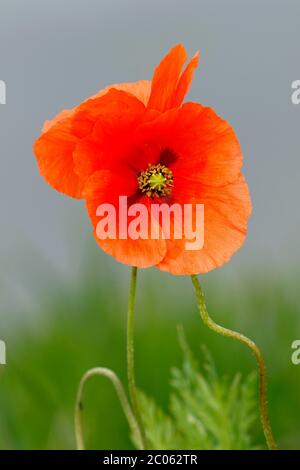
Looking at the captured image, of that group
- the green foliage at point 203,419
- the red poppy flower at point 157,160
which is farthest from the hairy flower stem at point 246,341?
the green foliage at point 203,419

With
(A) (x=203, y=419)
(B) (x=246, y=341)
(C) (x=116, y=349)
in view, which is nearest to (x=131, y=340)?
(B) (x=246, y=341)

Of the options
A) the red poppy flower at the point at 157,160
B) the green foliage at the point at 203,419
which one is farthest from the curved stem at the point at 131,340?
the green foliage at the point at 203,419

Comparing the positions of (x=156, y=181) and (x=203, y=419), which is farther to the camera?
(x=203, y=419)

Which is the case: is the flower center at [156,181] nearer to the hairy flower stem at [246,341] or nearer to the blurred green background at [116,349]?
the hairy flower stem at [246,341]

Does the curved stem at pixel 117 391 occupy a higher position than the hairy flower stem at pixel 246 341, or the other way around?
the hairy flower stem at pixel 246 341

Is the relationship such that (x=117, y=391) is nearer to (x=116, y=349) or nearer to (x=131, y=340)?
(x=131, y=340)

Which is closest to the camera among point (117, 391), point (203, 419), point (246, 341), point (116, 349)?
point (246, 341)

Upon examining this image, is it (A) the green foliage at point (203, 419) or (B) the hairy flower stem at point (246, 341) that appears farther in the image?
(A) the green foliage at point (203, 419)

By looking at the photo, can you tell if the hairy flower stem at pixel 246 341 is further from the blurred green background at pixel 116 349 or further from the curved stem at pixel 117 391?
the blurred green background at pixel 116 349

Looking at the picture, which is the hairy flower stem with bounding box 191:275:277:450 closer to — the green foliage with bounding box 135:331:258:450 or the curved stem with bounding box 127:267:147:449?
the curved stem with bounding box 127:267:147:449
